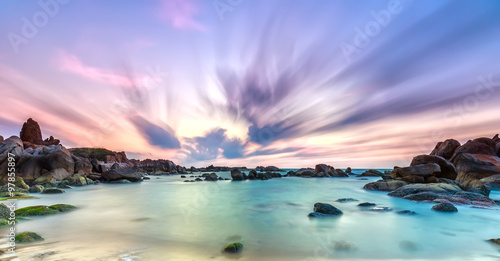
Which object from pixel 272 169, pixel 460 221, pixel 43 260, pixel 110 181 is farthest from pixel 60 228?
pixel 272 169

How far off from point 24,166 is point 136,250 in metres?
34.5

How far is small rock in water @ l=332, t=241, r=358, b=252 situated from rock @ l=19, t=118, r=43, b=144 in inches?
4005

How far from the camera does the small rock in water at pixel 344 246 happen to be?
7.08 m

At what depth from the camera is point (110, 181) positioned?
122 feet

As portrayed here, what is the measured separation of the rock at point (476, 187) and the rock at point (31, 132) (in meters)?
108

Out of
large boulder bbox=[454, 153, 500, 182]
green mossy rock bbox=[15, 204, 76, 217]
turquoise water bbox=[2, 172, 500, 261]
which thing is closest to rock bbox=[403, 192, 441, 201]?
turquoise water bbox=[2, 172, 500, 261]

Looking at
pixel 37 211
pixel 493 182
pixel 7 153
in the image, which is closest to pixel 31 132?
pixel 7 153

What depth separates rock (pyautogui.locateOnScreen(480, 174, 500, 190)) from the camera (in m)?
20.5

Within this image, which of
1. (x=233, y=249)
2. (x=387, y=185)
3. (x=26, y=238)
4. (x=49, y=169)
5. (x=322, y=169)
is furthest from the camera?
(x=322, y=169)

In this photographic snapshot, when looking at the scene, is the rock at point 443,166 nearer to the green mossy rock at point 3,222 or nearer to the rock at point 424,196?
the rock at point 424,196

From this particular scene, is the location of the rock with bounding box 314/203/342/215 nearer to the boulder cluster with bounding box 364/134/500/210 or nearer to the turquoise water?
the turquoise water

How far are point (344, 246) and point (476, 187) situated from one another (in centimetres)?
2106

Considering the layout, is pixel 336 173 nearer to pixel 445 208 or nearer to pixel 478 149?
pixel 478 149

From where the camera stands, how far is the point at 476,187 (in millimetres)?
19656
